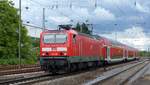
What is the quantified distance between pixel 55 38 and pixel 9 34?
92.1 feet

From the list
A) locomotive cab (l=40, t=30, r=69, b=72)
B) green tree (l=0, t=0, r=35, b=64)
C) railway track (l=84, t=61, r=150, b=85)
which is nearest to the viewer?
railway track (l=84, t=61, r=150, b=85)

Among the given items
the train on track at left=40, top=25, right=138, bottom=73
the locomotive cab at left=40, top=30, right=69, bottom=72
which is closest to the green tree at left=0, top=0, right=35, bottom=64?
the train on track at left=40, top=25, right=138, bottom=73

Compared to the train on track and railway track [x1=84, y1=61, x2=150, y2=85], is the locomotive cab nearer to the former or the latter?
the train on track

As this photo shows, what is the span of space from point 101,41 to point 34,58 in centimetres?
2008

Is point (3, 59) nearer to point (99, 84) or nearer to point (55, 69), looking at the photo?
point (55, 69)

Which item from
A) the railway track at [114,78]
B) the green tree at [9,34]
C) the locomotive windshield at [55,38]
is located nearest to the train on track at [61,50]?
the locomotive windshield at [55,38]

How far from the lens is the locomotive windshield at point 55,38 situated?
2920cm

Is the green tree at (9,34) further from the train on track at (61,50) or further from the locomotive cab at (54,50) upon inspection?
the locomotive cab at (54,50)

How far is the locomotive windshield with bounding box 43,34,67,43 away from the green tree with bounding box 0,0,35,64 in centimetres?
2542

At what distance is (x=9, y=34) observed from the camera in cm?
5634

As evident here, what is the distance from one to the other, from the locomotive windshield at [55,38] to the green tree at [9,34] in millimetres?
25418

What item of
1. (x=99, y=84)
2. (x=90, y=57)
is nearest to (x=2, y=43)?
(x=90, y=57)

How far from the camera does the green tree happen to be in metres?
55.1

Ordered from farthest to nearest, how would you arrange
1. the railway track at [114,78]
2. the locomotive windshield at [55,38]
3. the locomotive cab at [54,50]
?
the locomotive windshield at [55,38] < the locomotive cab at [54,50] < the railway track at [114,78]
